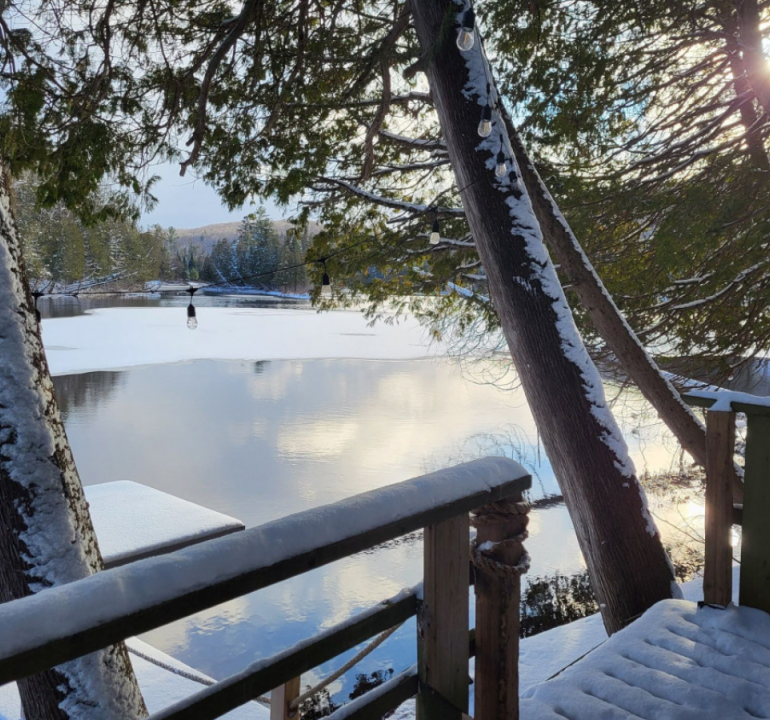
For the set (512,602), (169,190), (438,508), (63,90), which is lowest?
(512,602)

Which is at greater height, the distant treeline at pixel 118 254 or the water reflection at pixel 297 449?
the distant treeline at pixel 118 254

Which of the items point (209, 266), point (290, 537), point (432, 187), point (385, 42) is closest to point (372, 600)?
point (432, 187)

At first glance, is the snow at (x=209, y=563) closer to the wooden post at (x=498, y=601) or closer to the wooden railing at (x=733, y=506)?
the wooden post at (x=498, y=601)

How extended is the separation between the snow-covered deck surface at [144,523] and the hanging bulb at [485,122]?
15.1ft

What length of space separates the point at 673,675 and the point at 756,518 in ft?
2.04

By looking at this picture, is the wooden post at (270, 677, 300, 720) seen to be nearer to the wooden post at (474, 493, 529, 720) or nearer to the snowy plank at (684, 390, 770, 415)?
the wooden post at (474, 493, 529, 720)

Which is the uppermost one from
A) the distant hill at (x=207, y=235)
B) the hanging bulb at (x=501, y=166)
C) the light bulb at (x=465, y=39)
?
the distant hill at (x=207, y=235)

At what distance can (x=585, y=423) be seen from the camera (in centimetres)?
309

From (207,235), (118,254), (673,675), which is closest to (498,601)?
(673,675)

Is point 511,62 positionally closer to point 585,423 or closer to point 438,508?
point 585,423

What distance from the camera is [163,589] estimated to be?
2.70 feet

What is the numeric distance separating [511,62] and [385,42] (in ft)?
5.04

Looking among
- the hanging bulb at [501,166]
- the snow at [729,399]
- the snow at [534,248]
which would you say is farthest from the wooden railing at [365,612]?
the hanging bulb at [501,166]

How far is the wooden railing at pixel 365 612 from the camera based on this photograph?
754mm
